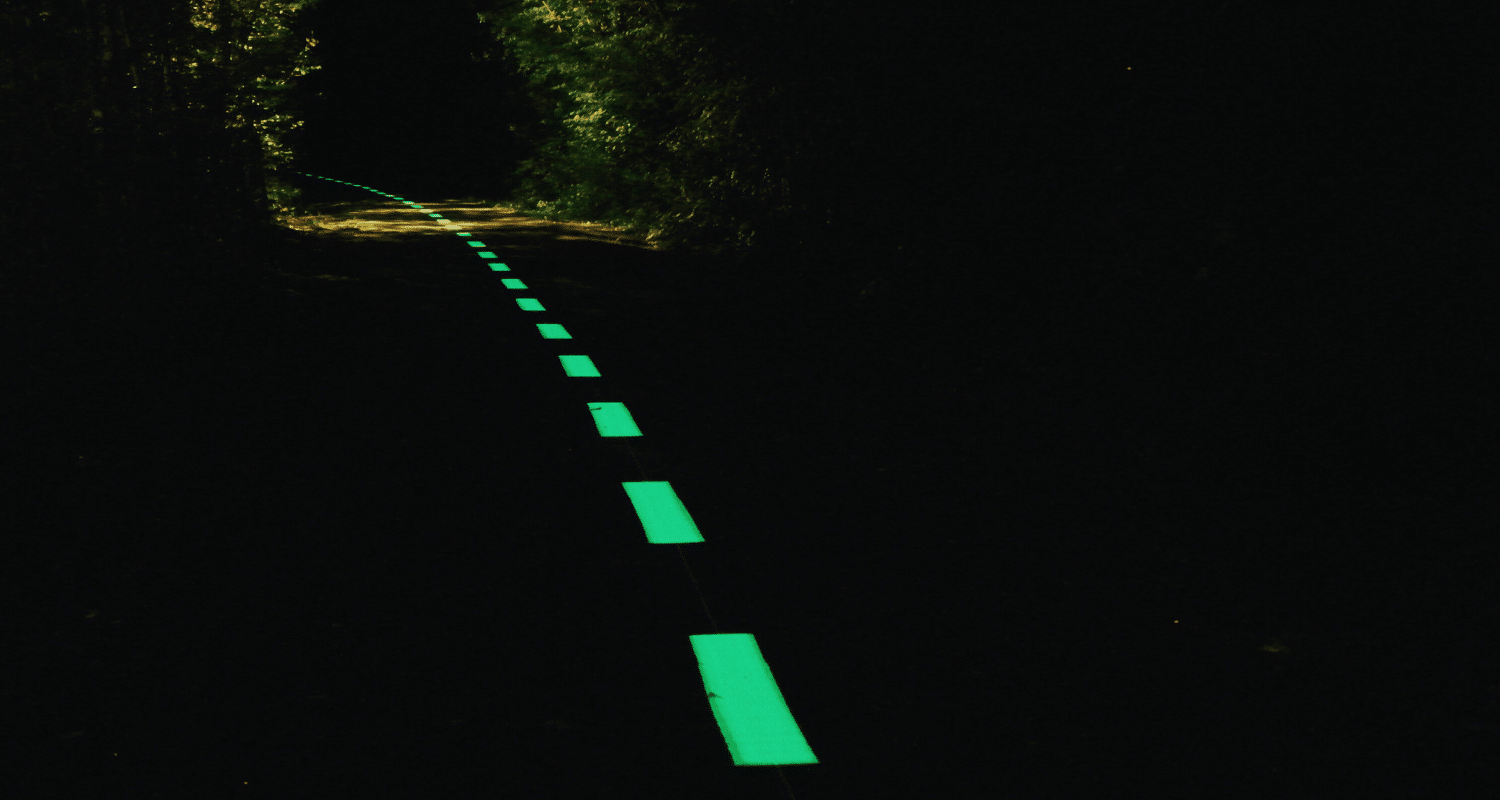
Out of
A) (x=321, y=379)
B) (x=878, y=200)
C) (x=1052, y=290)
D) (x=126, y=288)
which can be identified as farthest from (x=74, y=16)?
(x=1052, y=290)

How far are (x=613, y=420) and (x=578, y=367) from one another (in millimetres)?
1859

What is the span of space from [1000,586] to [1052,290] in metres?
5.32

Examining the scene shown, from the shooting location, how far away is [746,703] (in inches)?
140

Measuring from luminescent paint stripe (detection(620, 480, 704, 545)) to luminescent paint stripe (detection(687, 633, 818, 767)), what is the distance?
1.09 metres

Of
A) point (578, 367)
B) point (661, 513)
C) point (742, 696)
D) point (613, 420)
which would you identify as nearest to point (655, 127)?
point (578, 367)

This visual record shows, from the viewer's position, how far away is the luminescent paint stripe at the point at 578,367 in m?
8.91

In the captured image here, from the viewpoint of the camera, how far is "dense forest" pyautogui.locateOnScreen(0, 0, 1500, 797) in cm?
432

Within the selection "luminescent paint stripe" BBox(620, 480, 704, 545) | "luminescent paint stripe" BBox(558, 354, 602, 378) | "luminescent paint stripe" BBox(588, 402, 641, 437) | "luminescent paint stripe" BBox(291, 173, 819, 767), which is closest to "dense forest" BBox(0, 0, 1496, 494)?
"luminescent paint stripe" BBox(558, 354, 602, 378)

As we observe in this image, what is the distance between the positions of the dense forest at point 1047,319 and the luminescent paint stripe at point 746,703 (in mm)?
173

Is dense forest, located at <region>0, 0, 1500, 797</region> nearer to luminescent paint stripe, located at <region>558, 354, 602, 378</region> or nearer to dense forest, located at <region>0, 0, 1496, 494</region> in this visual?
dense forest, located at <region>0, 0, 1496, 494</region>

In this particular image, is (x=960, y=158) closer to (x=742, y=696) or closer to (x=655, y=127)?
(x=742, y=696)

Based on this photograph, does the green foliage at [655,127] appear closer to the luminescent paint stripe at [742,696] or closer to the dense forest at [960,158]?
the dense forest at [960,158]

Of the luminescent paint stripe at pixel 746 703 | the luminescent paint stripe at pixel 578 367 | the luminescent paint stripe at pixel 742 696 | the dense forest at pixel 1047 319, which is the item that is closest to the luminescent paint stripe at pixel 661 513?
the luminescent paint stripe at pixel 742 696

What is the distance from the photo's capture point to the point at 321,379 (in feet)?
27.5
